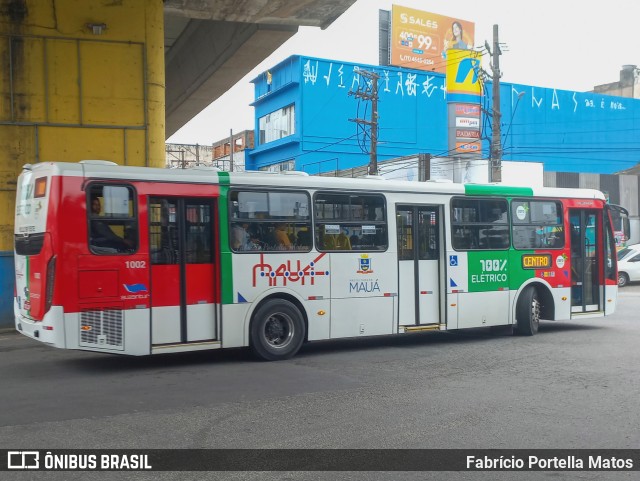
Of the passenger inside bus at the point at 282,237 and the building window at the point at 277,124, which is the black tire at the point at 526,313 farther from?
the building window at the point at 277,124

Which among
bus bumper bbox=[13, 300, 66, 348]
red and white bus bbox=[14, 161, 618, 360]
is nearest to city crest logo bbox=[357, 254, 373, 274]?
red and white bus bbox=[14, 161, 618, 360]

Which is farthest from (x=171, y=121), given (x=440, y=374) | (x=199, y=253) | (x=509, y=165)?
(x=440, y=374)

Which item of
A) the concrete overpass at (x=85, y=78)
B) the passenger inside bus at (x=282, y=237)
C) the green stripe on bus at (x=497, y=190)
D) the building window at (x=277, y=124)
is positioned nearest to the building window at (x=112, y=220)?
the passenger inside bus at (x=282, y=237)

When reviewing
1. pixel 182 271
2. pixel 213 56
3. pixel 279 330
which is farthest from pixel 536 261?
pixel 213 56

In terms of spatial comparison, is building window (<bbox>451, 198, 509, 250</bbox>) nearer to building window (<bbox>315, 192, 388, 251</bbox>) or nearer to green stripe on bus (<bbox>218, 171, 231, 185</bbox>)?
building window (<bbox>315, 192, 388, 251</bbox>)

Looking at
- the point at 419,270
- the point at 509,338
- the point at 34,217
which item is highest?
the point at 34,217

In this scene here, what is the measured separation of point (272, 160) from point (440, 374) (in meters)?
42.0

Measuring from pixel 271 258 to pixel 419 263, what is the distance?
3.09 meters

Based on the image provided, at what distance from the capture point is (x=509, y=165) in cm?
4184

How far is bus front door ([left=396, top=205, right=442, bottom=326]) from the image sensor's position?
12188mm

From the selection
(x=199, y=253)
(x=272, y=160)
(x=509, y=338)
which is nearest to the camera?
(x=199, y=253)

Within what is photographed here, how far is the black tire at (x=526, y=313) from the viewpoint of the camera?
13.7 m

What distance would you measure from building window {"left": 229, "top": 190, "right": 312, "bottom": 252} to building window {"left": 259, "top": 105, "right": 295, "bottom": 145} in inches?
1427

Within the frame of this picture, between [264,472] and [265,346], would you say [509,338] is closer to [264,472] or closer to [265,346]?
[265,346]
